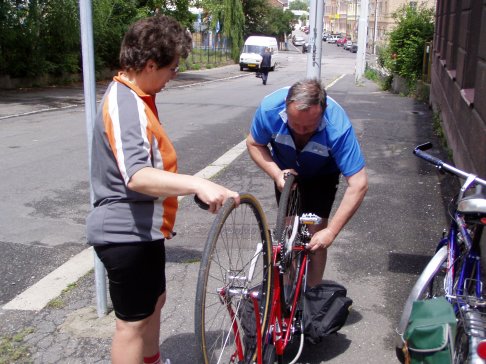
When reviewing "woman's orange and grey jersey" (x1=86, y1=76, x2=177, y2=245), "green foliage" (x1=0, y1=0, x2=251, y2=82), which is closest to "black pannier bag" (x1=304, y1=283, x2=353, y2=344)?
"woman's orange and grey jersey" (x1=86, y1=76, x2=177, y2=245)

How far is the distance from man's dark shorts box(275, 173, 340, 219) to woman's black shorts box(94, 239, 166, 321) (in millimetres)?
1236

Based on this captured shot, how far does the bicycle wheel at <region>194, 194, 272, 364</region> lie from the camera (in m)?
2.53

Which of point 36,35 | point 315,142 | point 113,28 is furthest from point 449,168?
point 113,28

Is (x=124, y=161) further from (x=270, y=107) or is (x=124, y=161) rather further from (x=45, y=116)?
(x=45, y=116)

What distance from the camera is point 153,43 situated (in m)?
2.34

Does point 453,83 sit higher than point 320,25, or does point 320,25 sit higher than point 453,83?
point 320,25

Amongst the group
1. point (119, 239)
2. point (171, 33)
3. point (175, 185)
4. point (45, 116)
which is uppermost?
point (171, 33)

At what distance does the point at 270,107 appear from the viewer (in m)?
3.37

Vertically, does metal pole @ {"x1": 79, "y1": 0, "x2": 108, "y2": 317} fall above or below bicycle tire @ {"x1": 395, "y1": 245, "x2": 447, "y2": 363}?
above

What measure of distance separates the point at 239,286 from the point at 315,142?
1.01 m

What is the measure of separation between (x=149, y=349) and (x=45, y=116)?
12.8 metres

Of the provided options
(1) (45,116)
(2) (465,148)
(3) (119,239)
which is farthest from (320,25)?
(1) (45,116)

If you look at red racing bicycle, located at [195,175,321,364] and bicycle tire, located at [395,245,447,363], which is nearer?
red racing bicycle, located at [195,175,321,364]

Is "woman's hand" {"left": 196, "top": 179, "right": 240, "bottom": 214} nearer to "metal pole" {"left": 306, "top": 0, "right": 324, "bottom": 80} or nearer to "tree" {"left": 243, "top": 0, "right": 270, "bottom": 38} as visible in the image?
"metal pole" {"left": 306, "top": 0, "right": 324, "bottom": 80}
